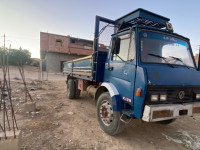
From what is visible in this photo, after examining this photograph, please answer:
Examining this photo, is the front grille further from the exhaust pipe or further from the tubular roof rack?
the exhaust pipe

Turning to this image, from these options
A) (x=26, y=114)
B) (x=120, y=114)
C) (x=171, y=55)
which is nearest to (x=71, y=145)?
(x=120, y=114)

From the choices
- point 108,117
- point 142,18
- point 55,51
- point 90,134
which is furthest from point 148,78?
point 55,51

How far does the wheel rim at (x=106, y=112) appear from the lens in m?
2.75

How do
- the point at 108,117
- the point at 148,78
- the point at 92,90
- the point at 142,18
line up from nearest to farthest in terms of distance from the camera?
the point at 148,78 < the point at 108,117 < the point at 142,18 < the point at 92,90

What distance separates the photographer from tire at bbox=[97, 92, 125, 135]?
256 centimetres

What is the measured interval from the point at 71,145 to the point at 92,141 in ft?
1.50

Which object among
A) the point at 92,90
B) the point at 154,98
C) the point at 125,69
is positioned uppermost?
the point at 125,69

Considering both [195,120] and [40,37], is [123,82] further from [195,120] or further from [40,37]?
[40,37]

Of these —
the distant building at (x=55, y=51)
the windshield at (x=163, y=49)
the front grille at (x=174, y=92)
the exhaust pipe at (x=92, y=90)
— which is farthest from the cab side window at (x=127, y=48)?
the distant building at (x=55, y=51)

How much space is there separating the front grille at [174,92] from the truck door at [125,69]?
34cm

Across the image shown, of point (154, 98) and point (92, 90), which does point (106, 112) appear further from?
point (92, 90)

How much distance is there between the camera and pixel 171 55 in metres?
2.61

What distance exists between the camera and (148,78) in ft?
6.61

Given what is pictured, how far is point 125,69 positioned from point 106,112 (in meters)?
1.19
